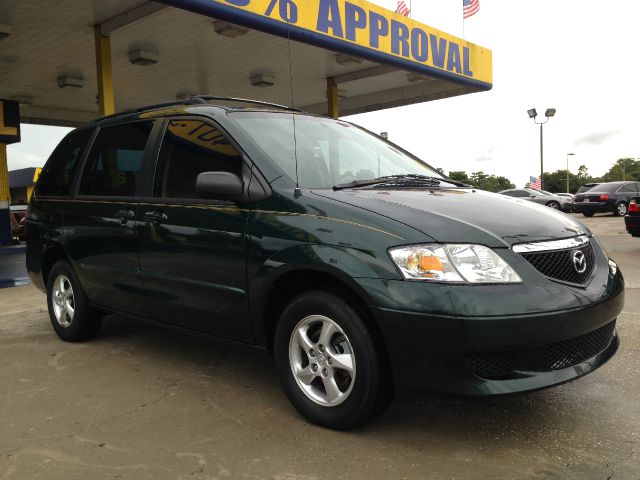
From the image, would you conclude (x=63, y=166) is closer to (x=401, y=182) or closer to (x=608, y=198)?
(x=401, y=182)

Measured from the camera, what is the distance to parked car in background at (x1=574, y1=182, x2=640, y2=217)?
2255 cm

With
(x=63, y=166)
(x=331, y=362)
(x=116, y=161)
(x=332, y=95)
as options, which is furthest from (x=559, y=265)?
(x=332, y=95)

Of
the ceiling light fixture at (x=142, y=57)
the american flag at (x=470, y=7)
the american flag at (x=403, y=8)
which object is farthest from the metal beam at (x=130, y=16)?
the american flag at (x=470, y=7)

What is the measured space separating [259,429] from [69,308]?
101 inches

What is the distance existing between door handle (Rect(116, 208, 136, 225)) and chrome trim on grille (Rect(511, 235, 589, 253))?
251 centimetres

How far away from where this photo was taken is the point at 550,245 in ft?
9.36

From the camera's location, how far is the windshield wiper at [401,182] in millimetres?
3392

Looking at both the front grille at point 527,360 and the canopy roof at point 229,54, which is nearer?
the front grille at point 527,360

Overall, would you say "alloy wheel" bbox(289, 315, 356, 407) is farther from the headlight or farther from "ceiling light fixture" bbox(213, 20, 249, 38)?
"ceiling light fixture" bbox(213, 20, 249, 38)

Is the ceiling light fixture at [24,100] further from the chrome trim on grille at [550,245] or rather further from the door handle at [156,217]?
the chrome trim on grille at [550,245]

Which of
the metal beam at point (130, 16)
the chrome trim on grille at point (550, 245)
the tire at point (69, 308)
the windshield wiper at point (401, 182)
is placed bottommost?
the tire at point (69, 308)

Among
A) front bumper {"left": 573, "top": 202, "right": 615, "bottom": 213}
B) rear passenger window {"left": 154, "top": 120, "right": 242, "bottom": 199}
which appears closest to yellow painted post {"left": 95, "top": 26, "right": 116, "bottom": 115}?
rear passenger window {"left": 154, "top": 120, "right": 242, "bottom": 199}

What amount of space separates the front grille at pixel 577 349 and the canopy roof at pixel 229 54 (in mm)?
4894

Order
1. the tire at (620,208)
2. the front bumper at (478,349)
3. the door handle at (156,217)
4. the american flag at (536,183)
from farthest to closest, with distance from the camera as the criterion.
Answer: the american flag at (536,183)
the tire at (620,208)
the door handle at (156,217)
the front bumper at (478,349)
